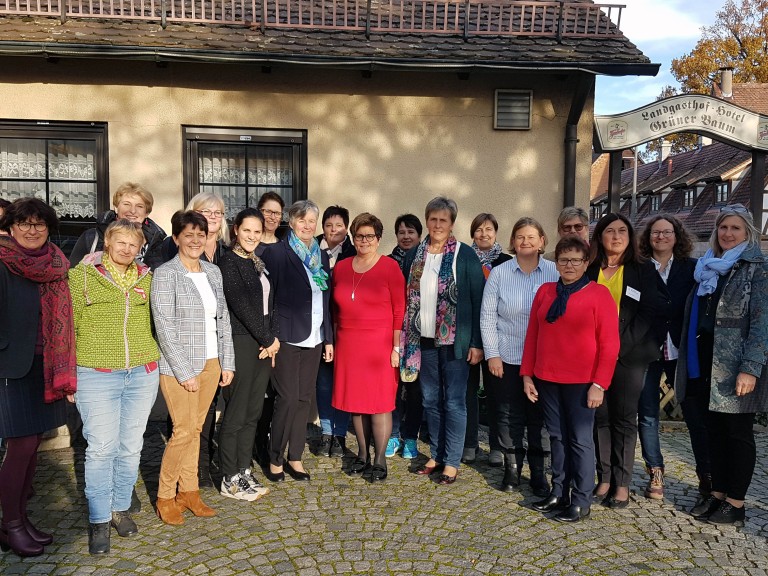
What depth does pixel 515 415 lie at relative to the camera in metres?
4.76

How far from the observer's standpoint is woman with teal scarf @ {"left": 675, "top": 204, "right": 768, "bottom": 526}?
4.05m

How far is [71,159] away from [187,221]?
3.74 metres

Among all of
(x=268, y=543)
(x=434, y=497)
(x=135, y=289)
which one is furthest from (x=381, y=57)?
(x=268, y=543)

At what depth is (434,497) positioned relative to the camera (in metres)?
4.63

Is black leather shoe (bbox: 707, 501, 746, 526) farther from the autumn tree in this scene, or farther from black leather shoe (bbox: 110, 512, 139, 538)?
the autumn tree

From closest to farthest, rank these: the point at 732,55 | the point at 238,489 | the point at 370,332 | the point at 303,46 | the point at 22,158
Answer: the point at 238,489 < the point at 370,332 < the point at 303,46 < the point at 22,158 < the point at 732,55

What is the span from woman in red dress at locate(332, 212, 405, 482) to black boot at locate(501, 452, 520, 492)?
3.01 ft

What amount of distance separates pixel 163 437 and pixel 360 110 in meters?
4.00

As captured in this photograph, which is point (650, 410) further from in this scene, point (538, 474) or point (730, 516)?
point (538, 474)

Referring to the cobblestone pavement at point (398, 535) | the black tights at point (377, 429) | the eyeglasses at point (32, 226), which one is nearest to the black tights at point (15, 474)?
the cobblestone pavement at point (398, 535)

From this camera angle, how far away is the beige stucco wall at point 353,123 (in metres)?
6.83

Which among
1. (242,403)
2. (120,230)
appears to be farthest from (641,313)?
(120,230)

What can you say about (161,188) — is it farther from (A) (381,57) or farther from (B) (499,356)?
(B) (499,356)

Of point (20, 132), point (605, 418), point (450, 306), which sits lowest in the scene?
point (605, 418)
